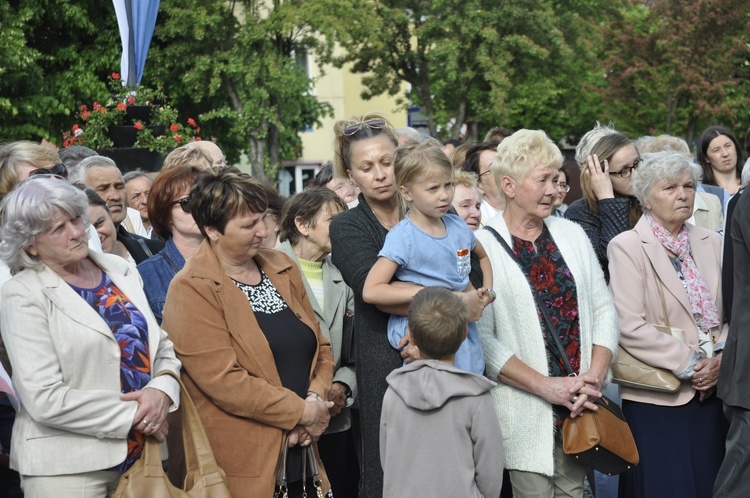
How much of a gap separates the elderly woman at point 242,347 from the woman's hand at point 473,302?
2.68 feet

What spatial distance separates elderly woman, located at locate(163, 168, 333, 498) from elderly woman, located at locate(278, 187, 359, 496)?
610mm

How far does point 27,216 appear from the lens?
4434 millimetres

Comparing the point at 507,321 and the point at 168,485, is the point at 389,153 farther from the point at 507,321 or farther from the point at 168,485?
the point at 168,485

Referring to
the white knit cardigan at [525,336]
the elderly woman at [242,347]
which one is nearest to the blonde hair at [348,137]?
the elderly woman at [242,347]

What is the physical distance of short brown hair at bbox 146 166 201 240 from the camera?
224 inches

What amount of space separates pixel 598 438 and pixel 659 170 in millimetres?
1760

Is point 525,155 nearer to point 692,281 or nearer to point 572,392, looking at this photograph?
point 572,392

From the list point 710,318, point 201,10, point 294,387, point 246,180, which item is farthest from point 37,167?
point 201,10

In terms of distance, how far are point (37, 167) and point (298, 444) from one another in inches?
97.8

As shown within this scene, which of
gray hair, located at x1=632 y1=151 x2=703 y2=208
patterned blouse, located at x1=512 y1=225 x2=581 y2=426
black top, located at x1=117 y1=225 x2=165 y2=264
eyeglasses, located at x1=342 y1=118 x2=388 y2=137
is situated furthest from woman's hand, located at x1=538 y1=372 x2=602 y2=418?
black top, located at x1=117 y1=225 x2=165 y2=264

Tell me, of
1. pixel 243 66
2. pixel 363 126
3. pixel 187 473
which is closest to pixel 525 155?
pixel 363 126

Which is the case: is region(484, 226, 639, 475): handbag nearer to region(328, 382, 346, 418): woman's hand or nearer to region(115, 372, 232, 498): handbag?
region(328, 382, 346, 418): woman's hand

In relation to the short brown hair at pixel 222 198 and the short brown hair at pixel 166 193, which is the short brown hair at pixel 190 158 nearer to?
the short brown hair at pixel 166 193

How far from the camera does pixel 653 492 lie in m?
5.82
